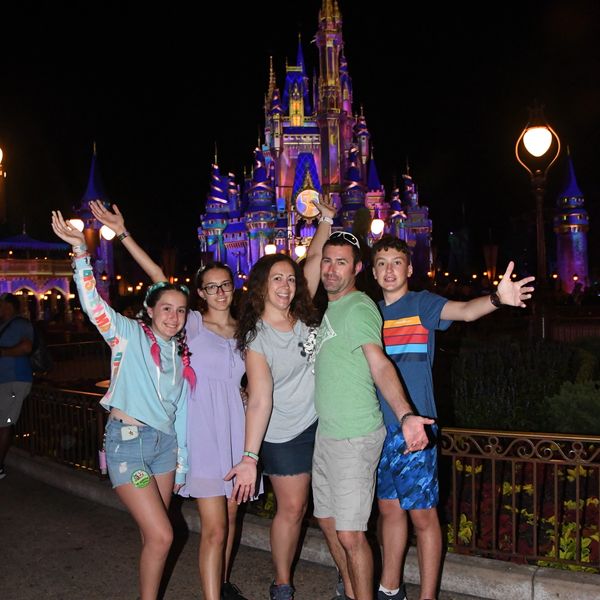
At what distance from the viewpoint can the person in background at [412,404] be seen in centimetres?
357

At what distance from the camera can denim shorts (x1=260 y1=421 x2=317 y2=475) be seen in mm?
3650

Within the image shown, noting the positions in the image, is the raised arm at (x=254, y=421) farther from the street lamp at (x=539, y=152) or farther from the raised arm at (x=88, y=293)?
the street lamp at (x=539, y=152)

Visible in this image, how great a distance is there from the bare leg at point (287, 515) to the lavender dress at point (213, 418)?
1.01 ft

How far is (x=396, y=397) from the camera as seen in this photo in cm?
325

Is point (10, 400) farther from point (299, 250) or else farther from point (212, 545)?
point (299, 250)

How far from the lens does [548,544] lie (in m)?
4.65

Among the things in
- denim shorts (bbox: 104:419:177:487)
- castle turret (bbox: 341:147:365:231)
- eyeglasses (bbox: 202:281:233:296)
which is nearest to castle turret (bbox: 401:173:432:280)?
castle turret (bbox: 341:147:365:231)

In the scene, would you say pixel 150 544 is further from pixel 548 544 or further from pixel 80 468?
pixel 80 468

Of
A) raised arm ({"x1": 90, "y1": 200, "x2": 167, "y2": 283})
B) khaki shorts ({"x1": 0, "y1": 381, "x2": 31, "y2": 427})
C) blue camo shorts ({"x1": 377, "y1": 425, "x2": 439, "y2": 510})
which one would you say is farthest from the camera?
khaki shorts ({"x1": 0, "y1": 381, "x2": 31, "y2": 427})

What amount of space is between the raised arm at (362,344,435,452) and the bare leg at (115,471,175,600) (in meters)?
1.38

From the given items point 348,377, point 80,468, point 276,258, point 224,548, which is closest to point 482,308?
point 348,377

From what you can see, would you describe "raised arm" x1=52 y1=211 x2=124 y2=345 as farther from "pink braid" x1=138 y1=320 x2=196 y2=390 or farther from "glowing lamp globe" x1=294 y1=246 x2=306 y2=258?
"glowing lamp globe" x1=294 y1=246 x2=306 y2=258

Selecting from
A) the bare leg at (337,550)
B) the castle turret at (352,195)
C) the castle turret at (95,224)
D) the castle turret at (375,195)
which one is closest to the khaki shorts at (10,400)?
the bare leg at (337,550)

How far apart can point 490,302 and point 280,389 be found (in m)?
1.30
